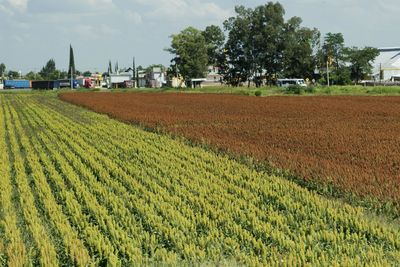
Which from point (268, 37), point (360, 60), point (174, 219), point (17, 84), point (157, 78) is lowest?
point (174, 219)

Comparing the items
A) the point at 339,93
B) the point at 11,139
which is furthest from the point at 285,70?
the point at 11,139

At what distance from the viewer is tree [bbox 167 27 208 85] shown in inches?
4048

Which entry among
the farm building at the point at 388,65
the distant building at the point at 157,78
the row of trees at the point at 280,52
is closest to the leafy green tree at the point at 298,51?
the row of trees at the point at 280,52

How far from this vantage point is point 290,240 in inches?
270

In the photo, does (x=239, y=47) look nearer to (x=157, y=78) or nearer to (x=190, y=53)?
(x=190, y=53)

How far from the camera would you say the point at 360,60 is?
91438 millimetres

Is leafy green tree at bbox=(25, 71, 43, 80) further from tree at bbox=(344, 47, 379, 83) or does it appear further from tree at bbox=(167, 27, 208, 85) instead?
tree at bbox=(344, 47, 379, 83)

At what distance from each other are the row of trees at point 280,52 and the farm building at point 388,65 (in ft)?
24.5

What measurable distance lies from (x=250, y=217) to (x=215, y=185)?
251 centimetres

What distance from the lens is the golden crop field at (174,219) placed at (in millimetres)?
6512

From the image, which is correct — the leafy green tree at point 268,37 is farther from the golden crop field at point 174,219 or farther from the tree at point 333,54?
the golden crop field at point 174,219

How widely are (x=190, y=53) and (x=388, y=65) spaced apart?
141 ft

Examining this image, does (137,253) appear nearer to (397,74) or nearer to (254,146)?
(254,146)

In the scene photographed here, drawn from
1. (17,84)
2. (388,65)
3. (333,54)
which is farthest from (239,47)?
(17,84)
